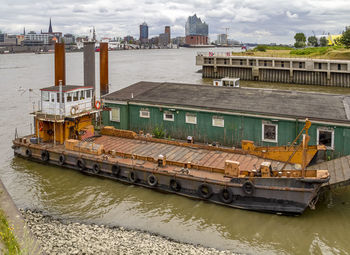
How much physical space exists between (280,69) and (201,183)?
51256 mm

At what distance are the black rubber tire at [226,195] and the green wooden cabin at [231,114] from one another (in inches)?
204

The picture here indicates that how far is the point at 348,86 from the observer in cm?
5666

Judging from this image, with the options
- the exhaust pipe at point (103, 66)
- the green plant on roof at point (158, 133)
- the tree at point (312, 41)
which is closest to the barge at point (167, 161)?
the green plant on roof at point (158, 133)

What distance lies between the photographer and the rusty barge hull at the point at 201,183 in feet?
46.2

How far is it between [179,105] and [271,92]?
18.7 ft

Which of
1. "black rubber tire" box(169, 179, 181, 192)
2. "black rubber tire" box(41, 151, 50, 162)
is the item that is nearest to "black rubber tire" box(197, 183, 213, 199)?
"black rubber tire" box(169, 179, 181, 192)

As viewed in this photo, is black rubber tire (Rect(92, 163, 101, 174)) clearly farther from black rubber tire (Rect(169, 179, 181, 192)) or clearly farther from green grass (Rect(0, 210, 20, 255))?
green grass (Rect(0, 210, 20, 255))

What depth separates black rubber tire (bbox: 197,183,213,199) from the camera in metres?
15.5

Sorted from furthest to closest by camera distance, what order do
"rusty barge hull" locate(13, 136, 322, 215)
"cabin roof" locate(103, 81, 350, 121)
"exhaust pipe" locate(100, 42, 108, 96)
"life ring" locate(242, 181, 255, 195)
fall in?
"exhaust pipe" locate(100, 42, 108, 96) < "cabin roof" locate(103, 81, 350, 121) < "life ring" locate(242, 181, 255, 195) < "rusty barge hull" locate(13, 136, 322, 215)

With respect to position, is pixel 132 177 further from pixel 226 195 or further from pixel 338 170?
pixel 338 170

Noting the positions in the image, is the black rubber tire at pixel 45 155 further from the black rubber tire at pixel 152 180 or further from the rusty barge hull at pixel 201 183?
the black rubber tire at pixel 152 180

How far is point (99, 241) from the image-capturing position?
12625 millimetres

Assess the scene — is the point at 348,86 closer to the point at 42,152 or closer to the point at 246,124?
the point at 246,124

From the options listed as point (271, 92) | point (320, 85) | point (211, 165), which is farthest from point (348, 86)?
point (211, 165)
